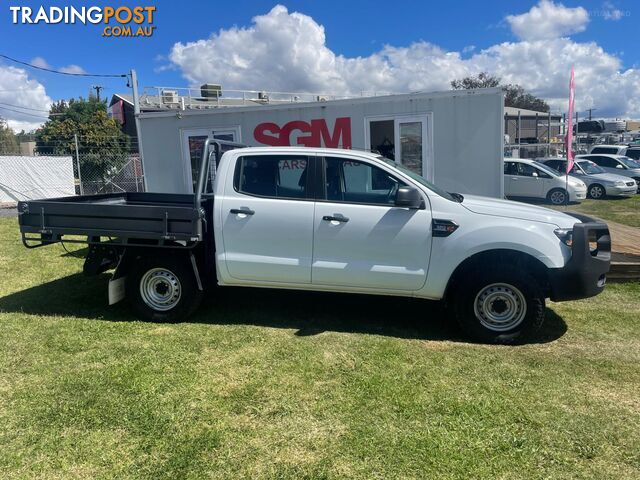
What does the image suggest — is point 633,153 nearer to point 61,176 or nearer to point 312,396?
point 312,396

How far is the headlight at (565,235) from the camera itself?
14.8 feet

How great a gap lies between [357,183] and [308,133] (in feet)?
17.0

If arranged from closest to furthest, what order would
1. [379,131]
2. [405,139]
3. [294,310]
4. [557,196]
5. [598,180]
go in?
[294,310] → [405,139] → [379,131] → [557,196] → [598,180]

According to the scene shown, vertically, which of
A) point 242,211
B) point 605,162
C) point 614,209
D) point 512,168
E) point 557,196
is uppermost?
point 605,162

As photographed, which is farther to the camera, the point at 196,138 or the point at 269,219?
the point at 196,138

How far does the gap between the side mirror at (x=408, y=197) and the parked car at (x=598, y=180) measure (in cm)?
1644

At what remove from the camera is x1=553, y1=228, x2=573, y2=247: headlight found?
4500 millimetres

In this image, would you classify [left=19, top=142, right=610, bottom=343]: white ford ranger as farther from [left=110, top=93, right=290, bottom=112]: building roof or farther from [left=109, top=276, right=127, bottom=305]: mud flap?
[left=110, top=93, right=290, bottom=112]: building roof

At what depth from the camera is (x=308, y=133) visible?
9766mm

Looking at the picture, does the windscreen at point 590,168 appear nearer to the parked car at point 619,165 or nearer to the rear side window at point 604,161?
the parked car at point 619,165

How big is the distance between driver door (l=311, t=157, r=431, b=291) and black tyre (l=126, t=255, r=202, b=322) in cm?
136

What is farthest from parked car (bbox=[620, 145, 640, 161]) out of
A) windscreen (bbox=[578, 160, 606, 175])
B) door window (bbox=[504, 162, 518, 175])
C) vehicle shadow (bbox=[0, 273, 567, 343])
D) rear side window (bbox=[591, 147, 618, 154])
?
vehicle shadow (bbox=[0, 273, 567, 343])

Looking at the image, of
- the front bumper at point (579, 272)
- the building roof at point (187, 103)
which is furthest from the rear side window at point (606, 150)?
the front bumper at point (579, 272)

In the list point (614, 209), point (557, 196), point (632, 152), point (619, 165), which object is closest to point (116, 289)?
point (614, 209)
